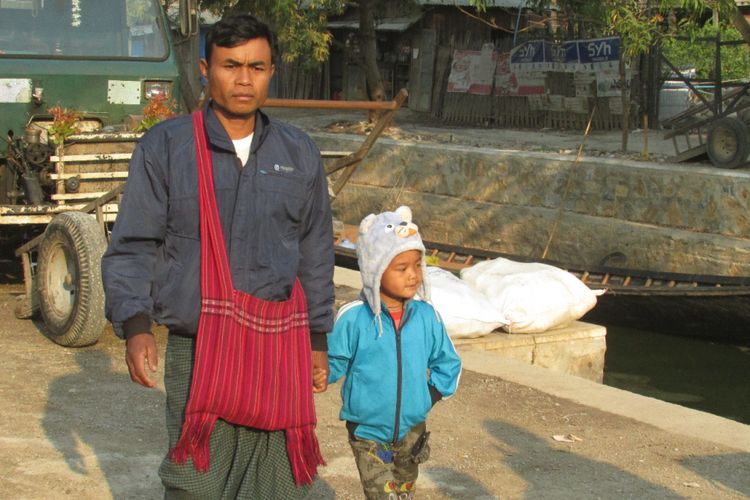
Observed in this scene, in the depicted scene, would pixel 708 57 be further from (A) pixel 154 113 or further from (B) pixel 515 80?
(A) pixel 154 113

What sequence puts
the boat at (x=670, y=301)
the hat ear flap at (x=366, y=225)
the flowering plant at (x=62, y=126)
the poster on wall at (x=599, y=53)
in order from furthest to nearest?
1. the poster on wall at (x=599, y=53)
2. the boat at (x=670, y=301)
3. the flowering plant at (x=62, y=126)
4. the hat ear flap at (x=366, y=225)

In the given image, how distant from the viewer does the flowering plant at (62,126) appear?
7797mm

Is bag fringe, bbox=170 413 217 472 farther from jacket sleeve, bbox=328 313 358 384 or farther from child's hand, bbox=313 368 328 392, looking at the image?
jacket sleeve, bbox=328 313 358 384

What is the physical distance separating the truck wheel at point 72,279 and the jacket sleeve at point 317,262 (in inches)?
152

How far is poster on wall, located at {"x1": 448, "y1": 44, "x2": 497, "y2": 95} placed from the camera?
78.2 ft

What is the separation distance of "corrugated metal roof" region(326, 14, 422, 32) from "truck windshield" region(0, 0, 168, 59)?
1732 centimetres

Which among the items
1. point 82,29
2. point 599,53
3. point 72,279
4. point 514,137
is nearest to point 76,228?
point 72,279

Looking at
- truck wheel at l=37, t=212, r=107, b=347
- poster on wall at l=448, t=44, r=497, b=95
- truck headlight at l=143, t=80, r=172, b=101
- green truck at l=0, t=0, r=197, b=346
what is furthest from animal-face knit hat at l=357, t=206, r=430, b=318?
poster on wall at l=448, t=44, r=497, b=95

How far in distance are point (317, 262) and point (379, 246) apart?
471 millimetres

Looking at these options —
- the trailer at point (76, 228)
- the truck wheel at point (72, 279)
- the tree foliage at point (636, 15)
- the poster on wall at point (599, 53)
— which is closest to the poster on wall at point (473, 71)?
the poster on wall at point (599, 53)

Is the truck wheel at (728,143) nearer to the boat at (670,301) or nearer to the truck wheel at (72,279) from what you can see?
the boat at (670,301)

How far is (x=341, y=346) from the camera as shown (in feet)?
12.4

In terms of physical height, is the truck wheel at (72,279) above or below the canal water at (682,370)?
above

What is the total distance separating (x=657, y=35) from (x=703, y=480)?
11.3 meters
